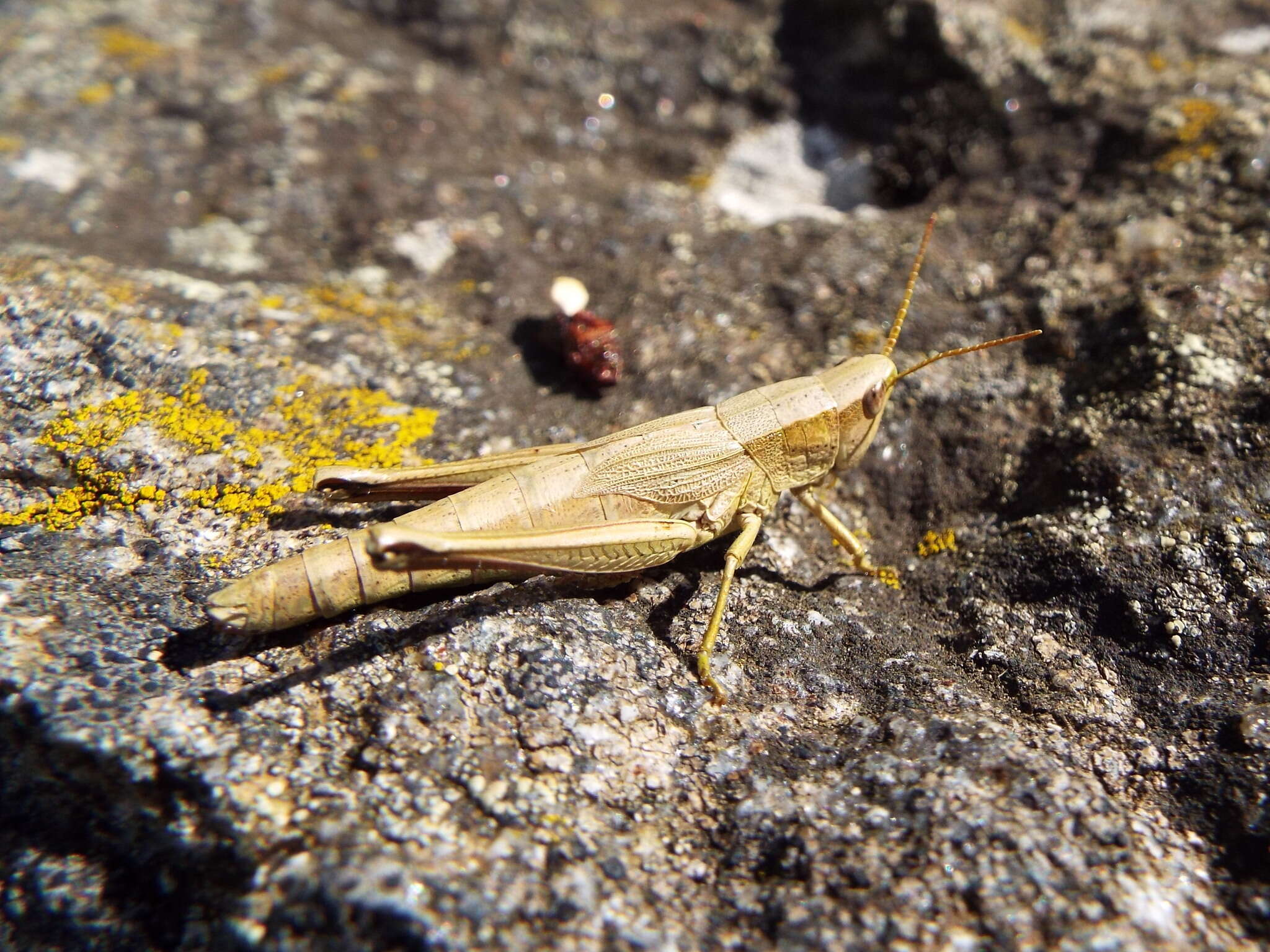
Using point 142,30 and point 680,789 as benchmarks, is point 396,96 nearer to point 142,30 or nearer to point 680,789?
point 142,30

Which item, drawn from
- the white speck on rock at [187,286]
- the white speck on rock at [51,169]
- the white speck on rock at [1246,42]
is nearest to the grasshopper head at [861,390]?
the white speck on rock at [1246,42]

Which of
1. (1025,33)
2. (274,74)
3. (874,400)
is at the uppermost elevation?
(1025,33)

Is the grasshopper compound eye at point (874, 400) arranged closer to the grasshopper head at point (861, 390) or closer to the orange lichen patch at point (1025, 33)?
the grasshopper head at point (861, 390)

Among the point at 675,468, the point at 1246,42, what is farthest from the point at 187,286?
the point at 1246,42

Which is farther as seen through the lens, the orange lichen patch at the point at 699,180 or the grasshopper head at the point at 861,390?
the orange lichen patch at the point at 699,180

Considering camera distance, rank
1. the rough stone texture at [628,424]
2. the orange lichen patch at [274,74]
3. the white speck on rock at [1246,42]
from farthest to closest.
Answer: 1. the orange lichen patch at [274,74]
2. the white speck on rock at [1246,42]
3. the rough stone texture at [628,424]

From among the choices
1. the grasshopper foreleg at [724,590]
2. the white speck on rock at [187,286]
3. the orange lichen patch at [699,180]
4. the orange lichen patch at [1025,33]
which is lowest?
the white speck on rock at [187,286]

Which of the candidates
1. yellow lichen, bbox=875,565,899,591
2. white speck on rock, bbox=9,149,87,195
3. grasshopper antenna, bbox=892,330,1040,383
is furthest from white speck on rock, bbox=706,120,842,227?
white speck on rock, bbox=9,149,87,195

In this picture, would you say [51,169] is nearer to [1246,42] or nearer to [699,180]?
[699,180]

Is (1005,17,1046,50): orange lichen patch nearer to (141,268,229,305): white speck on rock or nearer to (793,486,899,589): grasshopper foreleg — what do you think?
(793,486,899,589): grasshopper foreleg
